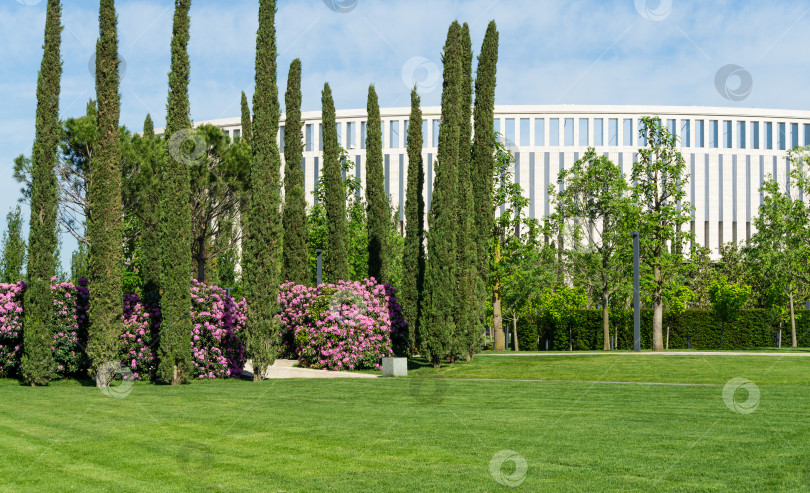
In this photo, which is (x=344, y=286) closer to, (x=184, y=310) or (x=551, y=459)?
(x=184, y=310)

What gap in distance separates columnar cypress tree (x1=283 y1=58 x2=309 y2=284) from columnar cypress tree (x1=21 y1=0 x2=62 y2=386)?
11.9 m

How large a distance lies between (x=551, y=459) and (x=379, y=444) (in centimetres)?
231

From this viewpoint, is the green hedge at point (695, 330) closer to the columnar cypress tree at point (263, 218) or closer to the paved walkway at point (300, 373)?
the paved walkway at point (300, 373)

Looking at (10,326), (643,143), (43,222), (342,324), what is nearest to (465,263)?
(342,324)

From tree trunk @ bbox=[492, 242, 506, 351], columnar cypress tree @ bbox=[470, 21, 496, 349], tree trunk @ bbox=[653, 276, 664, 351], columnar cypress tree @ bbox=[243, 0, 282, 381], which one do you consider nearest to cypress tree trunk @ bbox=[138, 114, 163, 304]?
columnar cypress tree @ bbox=[243, 0, 282, 381]

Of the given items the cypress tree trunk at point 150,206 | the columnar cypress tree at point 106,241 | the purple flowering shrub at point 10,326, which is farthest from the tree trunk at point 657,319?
the purple flowering shrub at point 10,326

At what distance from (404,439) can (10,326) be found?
628 inches

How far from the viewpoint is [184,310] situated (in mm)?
20484

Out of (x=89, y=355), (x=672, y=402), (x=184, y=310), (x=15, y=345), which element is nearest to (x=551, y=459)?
(x=672, y=402)

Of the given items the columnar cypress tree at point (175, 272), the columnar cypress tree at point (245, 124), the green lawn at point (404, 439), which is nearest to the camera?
the green lawn at point (404, 439)

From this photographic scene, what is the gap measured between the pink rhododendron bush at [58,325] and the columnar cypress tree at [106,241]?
72.3 inches

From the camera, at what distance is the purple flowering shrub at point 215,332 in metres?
22.2

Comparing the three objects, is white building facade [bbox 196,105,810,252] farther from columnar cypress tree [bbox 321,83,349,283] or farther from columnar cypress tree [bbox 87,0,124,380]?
columnar cypress tree [bbox 87,0,124,380]

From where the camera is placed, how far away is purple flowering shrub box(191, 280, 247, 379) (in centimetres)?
2216
